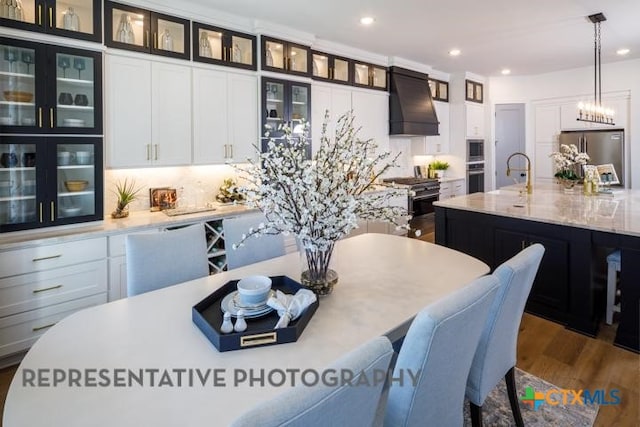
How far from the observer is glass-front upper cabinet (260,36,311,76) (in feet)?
13.0

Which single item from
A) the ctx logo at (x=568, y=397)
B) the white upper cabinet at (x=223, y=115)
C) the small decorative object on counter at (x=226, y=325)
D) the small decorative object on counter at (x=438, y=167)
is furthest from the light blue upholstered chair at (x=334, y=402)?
the small decorative object on counter at (x=438, y=167)

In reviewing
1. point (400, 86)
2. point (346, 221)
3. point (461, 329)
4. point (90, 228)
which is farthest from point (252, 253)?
point (400, 86)

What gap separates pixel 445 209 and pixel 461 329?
291 centimetres

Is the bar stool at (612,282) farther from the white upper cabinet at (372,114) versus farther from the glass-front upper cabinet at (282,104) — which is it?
the white upper cabinet at (372,114)

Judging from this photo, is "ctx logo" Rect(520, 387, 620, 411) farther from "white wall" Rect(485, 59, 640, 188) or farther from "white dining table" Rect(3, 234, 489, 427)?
"white wall" Rect(485, 59, 640, 188)

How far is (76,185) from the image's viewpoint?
114 inches

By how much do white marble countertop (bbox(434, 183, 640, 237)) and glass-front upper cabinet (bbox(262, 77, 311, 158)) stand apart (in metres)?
1.88

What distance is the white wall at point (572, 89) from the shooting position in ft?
19.3

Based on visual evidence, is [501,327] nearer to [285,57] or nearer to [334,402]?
[334,402]

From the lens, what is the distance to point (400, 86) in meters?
5.61

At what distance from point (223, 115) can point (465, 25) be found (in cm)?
278

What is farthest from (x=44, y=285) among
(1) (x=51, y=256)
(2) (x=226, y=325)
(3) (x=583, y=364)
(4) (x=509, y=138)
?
(4) (x=509, y=138)

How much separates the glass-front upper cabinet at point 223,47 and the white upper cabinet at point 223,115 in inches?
4.5

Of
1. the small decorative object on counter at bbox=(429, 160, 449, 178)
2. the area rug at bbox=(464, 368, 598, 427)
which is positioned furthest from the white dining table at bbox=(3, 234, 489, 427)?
the small decorative object on counter at bbox=(429, 160, 449, 178)
